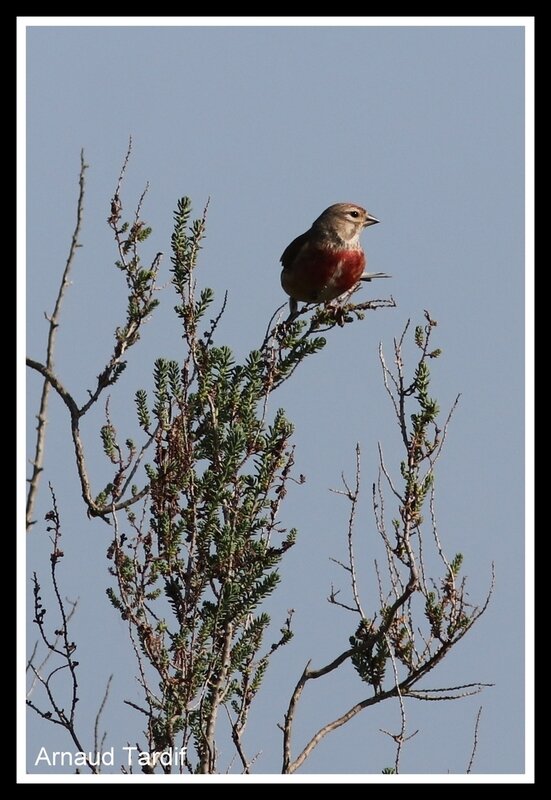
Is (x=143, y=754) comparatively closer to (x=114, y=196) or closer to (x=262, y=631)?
(x=262, y=631)

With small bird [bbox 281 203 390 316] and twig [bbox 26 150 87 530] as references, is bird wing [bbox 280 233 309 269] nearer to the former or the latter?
small bird [bbox 281 203 390 316]

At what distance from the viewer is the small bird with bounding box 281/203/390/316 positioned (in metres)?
7.40

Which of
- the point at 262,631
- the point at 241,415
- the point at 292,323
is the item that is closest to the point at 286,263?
the point at 292,323

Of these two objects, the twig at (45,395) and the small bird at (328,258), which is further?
the small bird at (328,258)

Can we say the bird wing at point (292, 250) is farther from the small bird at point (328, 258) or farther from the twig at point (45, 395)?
the twig at point (45, 395)

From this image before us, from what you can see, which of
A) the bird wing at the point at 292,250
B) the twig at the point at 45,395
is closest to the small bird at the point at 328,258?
the bird wing at the point at 292,250

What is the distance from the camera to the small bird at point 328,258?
7.40 metres

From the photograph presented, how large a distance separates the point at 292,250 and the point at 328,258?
43cm

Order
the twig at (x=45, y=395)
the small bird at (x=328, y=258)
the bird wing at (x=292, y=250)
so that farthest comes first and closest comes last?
1. the bird wing at (x=292, y=250)
2. the small bird at (x=328, y=258)
3. the twig at (x=45, y=395)

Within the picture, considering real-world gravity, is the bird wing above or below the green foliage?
above

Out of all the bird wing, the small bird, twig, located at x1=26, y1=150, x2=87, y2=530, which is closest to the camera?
twig, located at x1=26, y1=150, x2=87, y2=530

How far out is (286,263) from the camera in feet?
25.4

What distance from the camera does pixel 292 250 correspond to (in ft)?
25.6

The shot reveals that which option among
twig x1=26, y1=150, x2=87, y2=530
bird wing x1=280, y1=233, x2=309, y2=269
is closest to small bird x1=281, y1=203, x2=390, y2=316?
bird wing x1=280, y1=233, x2=309, y2=269
